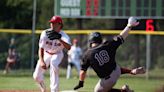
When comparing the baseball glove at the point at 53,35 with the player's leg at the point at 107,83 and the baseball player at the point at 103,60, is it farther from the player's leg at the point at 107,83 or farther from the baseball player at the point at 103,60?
the player's leg at the point at 107,83

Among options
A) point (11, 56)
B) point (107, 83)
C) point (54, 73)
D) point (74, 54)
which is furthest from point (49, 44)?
point (11, 56)

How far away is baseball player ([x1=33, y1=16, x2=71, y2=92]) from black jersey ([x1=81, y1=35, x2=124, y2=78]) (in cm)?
197

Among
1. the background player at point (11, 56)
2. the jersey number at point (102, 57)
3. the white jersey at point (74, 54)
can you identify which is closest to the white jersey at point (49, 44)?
the jersey number at point (102, 57)

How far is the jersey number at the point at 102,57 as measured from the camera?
924 centimetres

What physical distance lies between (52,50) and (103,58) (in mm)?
2735

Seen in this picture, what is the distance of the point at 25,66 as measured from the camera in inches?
1003

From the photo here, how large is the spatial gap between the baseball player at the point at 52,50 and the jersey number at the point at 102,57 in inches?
81.6

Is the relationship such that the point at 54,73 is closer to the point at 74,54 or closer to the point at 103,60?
the point at 103,60

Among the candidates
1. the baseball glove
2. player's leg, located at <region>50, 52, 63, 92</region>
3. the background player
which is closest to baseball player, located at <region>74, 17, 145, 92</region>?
the baseball glove

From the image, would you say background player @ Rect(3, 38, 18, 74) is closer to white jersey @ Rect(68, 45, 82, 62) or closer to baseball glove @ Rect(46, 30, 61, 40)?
white jersey @ Rect(68, 45, 82, 62)

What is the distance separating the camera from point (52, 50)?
38.8 ft

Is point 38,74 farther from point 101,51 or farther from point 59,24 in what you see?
point 101,51

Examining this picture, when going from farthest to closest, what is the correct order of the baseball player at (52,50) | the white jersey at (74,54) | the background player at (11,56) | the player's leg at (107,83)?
the background player at (11,56), the white jersey at (74,54), the baseball player at (52,50), the player's leg at (107,83)

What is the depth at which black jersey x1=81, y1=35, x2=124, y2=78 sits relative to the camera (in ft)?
30.3
